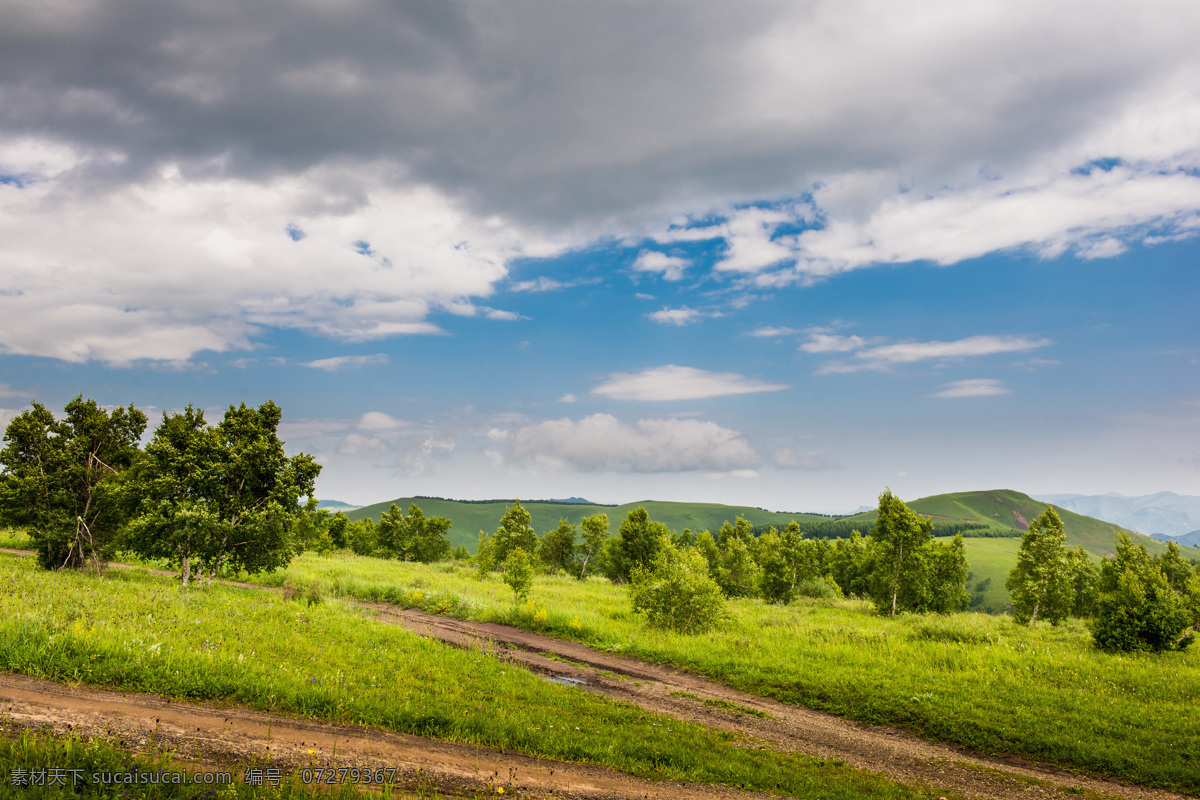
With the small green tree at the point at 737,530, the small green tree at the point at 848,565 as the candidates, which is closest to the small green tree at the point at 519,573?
the small green tree at the point at 737,530

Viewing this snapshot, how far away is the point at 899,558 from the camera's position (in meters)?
37.3

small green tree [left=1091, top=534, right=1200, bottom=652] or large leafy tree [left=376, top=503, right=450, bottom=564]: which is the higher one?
small green tree [left=1091, top=534, right=1200, bottom=652]

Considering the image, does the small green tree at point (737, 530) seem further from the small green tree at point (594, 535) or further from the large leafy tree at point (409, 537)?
the large leafy tree at point (409, 537)

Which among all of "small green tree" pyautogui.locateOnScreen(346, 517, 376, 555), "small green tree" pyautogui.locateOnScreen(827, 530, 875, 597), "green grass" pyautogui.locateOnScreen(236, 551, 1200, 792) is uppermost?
"green grass" pyautogui.locateOnScreen(236, 551, 1200, 792)

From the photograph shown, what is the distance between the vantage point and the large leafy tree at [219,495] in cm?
2352

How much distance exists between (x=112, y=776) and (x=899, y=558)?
42679 millimetres

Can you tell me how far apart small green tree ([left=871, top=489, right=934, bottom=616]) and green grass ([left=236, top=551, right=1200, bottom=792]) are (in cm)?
1086

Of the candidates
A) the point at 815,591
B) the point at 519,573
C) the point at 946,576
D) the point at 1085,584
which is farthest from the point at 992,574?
the point at 519,573

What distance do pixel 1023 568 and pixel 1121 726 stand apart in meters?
34.4

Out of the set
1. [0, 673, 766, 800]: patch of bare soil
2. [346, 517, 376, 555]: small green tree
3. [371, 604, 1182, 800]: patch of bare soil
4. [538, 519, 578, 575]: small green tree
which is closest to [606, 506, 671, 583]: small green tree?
[538, 519, 578, 575]: small green tree

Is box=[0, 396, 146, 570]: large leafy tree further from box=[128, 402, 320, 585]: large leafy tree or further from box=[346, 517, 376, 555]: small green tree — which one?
box=[346, 517, 376, 555]: small green tree

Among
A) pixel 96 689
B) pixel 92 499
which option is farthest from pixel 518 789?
pixel 92 499

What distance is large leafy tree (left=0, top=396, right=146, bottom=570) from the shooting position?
2444cm

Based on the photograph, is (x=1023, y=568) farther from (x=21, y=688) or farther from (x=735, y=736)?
(x=21, y=688)
